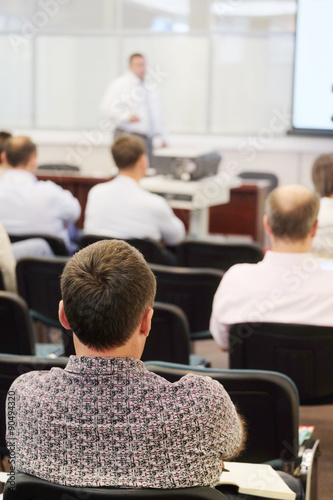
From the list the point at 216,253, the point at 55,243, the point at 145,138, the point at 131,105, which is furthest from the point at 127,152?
the point at 131,105

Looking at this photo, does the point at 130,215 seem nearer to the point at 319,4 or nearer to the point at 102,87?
the point at 319,4

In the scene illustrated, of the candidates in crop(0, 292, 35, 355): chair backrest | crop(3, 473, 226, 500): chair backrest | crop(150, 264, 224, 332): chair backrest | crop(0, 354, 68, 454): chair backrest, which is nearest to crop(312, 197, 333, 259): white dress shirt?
crop(150, 264, 224, 332): chair backrest

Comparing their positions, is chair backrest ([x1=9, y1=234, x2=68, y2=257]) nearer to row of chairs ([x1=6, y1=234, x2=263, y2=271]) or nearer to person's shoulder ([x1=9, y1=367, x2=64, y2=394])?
row of chairs ([x1=6, y1=234, x2=263, y2=271])

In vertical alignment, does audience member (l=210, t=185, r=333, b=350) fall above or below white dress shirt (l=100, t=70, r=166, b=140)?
below

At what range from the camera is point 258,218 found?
678 cm

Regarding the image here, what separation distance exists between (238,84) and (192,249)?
5.16 m

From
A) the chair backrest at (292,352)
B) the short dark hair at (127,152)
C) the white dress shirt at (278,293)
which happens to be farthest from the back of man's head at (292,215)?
the short dark hair at (127,152)

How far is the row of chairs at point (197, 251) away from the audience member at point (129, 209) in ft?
1.39

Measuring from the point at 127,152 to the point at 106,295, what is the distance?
3420mm

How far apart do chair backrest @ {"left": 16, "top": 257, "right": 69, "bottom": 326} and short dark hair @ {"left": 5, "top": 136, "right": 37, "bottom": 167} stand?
145cm

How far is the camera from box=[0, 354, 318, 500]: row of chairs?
2.01 m

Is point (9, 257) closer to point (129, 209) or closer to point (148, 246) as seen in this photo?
point (148, 246)

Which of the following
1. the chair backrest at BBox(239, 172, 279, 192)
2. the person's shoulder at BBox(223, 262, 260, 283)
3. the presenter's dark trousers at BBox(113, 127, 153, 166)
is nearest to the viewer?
the person's shoulder at BBox(223, 262, 260, 283)

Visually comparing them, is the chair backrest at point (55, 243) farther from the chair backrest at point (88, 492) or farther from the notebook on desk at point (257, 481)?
the chair backrest at point (88, 492)
